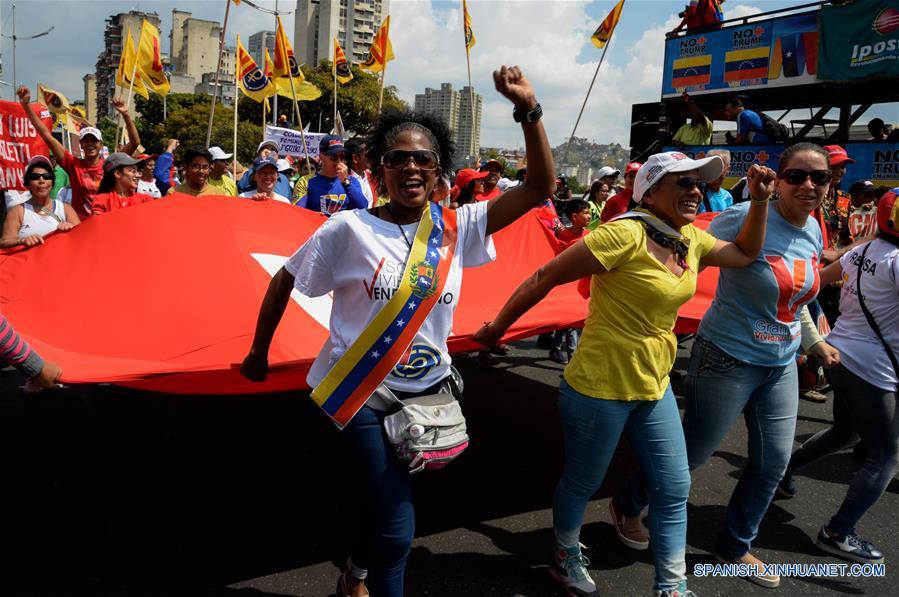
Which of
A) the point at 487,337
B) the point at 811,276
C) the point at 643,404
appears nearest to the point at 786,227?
the point at 811,276

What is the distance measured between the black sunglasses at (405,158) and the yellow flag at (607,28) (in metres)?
8.30

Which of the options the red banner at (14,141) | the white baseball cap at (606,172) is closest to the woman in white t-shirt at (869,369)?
the white baseball cap at (606,172)

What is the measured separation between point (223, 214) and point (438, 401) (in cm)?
257

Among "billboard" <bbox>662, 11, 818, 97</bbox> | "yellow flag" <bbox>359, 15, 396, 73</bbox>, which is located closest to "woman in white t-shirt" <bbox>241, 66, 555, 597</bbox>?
"yellow flag" <bbox>359, 15, 396, 73</bbox>

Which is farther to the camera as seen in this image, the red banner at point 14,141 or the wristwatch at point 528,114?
the red banner at point 14,141

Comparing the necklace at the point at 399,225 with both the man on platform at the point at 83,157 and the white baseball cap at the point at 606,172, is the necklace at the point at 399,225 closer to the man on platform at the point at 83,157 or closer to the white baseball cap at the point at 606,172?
the man on platform at the point at 83,157

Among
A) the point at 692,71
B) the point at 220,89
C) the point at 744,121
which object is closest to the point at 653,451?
the point at 744,121

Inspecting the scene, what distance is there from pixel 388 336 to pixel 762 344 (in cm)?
177

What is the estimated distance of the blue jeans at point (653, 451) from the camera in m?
2.72

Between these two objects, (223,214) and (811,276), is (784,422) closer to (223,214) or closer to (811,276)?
(811,276)

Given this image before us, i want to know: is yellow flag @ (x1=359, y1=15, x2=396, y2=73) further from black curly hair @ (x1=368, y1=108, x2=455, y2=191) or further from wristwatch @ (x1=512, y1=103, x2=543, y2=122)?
wristwatch @ (x1=512, y1=103, x2=543, y2=122)

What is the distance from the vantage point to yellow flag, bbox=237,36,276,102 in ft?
40.2

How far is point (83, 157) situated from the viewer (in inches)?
253

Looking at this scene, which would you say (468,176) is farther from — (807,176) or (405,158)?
(405,158)
